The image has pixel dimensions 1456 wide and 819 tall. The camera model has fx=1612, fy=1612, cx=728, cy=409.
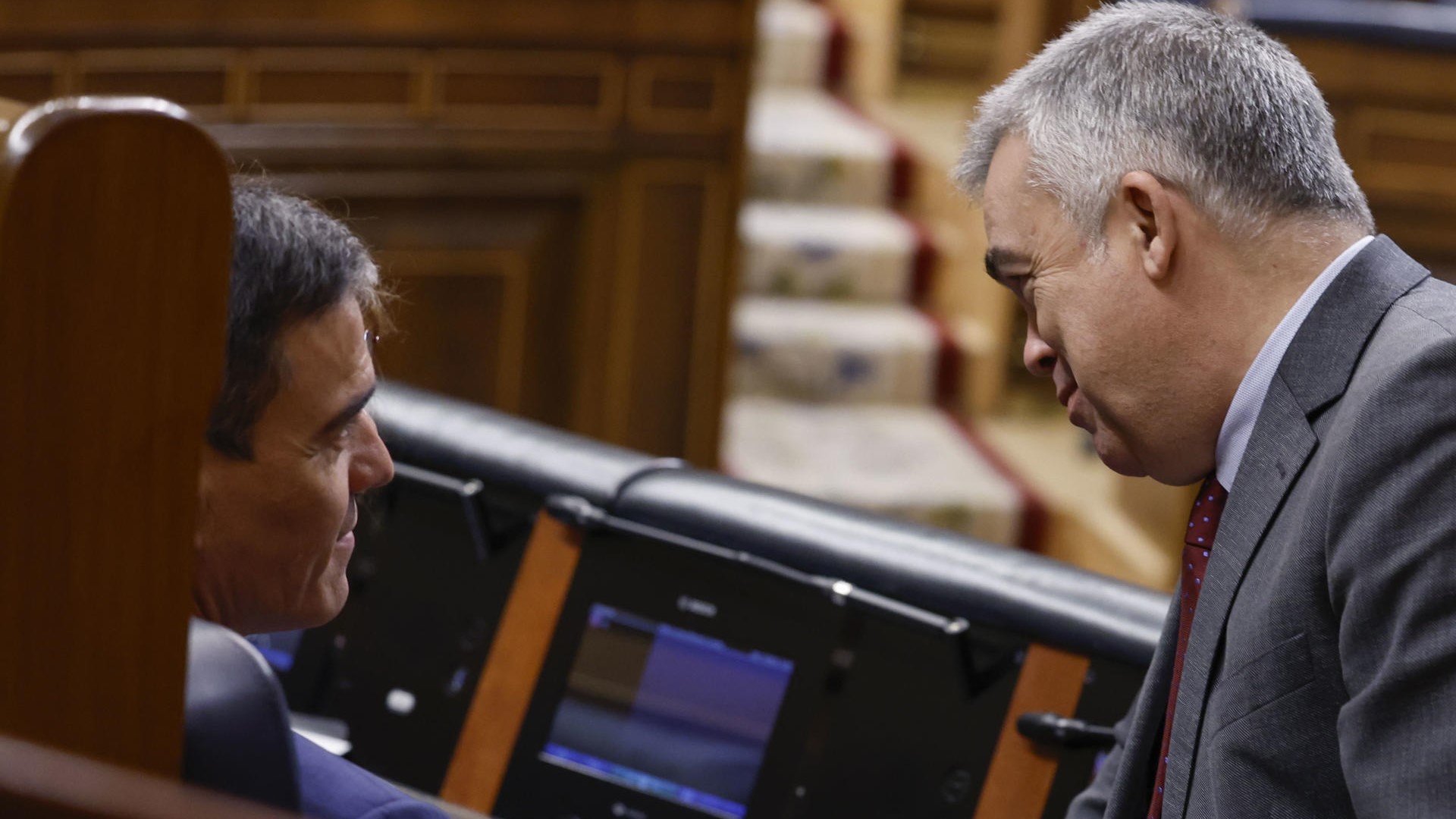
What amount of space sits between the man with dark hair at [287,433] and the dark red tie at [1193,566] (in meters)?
0.58

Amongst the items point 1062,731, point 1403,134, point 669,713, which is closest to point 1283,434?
point 1062,731

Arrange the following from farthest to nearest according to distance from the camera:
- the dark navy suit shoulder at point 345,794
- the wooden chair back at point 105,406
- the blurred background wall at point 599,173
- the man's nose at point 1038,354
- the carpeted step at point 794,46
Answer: the carpeted step at point 794,46 → the blurred background wall at point 599,173 → the man's nose at point 1038,354 → the dark navy suit shoulder at point 345,794 → the wooden chair back at point 105,406

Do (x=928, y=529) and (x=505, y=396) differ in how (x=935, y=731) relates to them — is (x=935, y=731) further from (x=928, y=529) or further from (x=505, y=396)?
(x=505, y=396)

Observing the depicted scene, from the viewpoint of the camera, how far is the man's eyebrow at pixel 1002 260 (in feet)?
4.14

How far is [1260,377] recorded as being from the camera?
3.84 ft

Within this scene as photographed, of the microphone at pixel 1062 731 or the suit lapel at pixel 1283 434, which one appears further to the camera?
the microphone at pixel 1062 731

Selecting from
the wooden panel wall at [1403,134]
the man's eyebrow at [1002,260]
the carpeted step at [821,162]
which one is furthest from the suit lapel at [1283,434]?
the carpeted step at [821,162]

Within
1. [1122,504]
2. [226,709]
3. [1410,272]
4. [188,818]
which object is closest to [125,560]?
[226,709]

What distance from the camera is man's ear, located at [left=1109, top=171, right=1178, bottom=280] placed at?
3.76 feet

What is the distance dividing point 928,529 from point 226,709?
1.02 m

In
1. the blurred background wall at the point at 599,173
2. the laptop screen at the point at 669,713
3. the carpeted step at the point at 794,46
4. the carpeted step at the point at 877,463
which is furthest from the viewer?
the carpeted step at the point at 794,46

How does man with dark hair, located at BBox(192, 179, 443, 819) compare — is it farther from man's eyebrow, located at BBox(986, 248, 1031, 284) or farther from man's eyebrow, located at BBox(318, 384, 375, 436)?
man's eyebrow, located at BBox(986, 248, 1031, 284)

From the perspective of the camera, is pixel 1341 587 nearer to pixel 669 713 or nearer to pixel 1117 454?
pixel 1117 454

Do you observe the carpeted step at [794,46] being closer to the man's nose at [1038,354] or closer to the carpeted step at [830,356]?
the carpeted step at [830,356]
